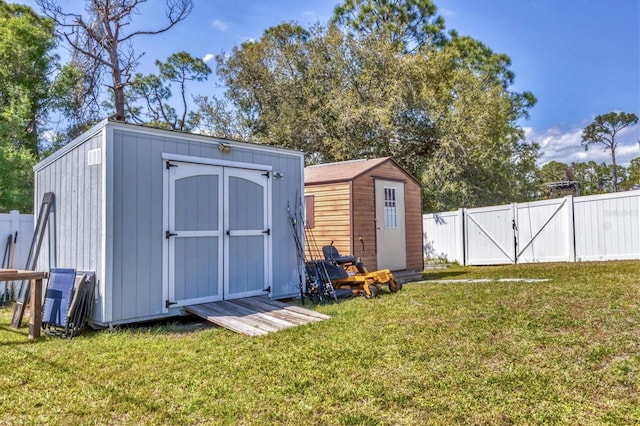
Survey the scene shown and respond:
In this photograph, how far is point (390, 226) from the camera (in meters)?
8.92

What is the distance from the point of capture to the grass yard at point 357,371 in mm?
2547

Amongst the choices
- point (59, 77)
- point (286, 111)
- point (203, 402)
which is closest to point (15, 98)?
point (59, 77)

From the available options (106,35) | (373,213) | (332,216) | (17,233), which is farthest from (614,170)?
(17,233)

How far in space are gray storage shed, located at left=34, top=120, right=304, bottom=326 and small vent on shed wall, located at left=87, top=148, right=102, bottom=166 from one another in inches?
0.5

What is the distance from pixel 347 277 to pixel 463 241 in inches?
265

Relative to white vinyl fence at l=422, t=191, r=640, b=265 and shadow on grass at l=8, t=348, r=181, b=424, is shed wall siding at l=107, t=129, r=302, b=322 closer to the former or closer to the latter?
shadow on grass at l=8, t=348, r=181, b=424

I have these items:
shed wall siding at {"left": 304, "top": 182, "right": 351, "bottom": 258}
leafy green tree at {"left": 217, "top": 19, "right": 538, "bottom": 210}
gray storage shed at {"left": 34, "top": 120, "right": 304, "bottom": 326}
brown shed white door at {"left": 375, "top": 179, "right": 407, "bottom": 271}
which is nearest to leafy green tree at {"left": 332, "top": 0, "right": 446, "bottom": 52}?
leafy green tree at {"left": 217, "top": 19, "right": 538, "bottom": 210}

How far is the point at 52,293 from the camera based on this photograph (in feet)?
16.1

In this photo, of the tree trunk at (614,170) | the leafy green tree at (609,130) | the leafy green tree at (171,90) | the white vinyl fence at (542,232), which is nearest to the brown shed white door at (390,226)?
the white vinyl fence at (542,232)

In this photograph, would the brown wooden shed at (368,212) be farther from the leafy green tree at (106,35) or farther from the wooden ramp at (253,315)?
the leafy green tree at (106,35)

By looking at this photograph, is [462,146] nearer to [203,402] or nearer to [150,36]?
[150,36]

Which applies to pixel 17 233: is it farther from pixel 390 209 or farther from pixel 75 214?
pixel 390 209

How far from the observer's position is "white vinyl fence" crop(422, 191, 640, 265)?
921 centimetres

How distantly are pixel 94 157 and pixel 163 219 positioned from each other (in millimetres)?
1020
